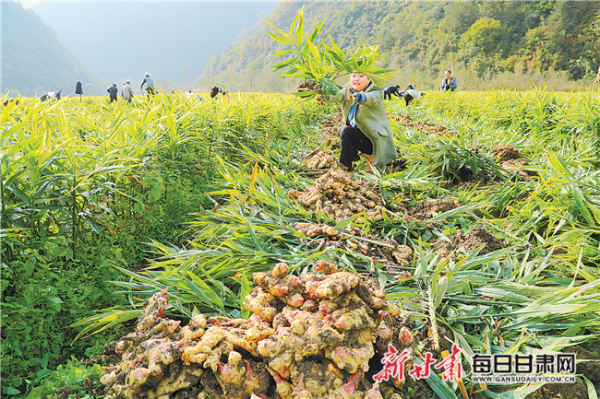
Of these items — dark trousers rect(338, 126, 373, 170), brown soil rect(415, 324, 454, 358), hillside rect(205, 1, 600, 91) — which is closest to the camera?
brown soil rect(415, 324, 454, 358)

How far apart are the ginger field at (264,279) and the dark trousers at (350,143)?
2.56ft

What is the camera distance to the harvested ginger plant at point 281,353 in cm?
111

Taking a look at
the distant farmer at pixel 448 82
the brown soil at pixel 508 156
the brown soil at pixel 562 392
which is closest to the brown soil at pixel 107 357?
the brown soil at pixel 562 392

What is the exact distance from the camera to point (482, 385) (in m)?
1.28

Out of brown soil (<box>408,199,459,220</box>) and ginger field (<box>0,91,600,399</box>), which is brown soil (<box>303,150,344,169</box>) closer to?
ginger field (<box>0,91,600,399</box>)

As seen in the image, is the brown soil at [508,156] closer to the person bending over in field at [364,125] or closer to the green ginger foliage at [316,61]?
the person bending over in field at [364,125]

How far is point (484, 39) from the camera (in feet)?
130

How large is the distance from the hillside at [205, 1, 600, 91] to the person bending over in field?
15662 millimetres

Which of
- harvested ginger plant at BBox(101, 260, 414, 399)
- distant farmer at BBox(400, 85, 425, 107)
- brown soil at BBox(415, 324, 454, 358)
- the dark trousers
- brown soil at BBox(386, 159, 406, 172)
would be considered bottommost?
distant farmer at BBox(400, 85, 425, 107)

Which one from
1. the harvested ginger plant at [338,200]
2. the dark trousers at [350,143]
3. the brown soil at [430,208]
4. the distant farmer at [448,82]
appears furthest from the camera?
the distant farmer at [448,82]

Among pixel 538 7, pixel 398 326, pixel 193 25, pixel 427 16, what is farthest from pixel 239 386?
pixel 193 25

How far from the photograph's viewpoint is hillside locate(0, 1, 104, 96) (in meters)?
74.8

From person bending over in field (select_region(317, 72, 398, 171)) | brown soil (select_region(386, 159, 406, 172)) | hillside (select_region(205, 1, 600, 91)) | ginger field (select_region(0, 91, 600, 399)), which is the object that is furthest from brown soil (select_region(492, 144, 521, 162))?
hillside (select_region(205, 1, 600, 91))

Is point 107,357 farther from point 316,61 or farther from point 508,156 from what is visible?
point 508,156
